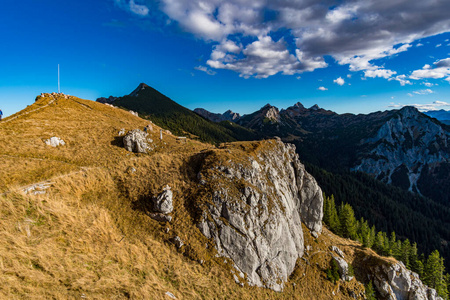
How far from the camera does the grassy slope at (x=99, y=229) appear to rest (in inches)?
505

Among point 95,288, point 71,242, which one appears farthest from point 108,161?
point 95,288

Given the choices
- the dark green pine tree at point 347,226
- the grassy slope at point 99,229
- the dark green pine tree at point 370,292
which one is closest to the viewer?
A: the grassy slope at point 99,229

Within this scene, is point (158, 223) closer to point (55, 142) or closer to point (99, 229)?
point (99, 229)

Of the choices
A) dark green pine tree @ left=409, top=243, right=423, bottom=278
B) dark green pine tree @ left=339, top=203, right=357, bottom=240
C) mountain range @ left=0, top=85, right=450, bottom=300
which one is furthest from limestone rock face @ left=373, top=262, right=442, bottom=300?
dark green pine tree @ left=409, top=243, right=423, bottom=278

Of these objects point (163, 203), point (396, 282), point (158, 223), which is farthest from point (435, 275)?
point (163, 203)

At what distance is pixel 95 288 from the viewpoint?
12672 mm

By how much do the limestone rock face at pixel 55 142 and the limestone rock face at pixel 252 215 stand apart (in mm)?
26344

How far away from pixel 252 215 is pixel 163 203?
44.2 feet

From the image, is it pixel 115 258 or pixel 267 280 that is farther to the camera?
pixel 267 280

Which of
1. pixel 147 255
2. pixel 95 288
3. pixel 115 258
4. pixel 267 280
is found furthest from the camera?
pixel 267 280

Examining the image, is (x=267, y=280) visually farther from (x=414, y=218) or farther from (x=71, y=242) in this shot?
(x=414, y=218)

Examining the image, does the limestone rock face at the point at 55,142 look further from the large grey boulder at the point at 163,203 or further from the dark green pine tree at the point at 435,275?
the dark green pine tree at the point at 435,275

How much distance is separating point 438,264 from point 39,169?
90651 millimetres

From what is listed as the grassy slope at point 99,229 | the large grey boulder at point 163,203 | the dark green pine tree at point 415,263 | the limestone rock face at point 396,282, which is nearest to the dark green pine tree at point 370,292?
the grassy slope at point 99,229
